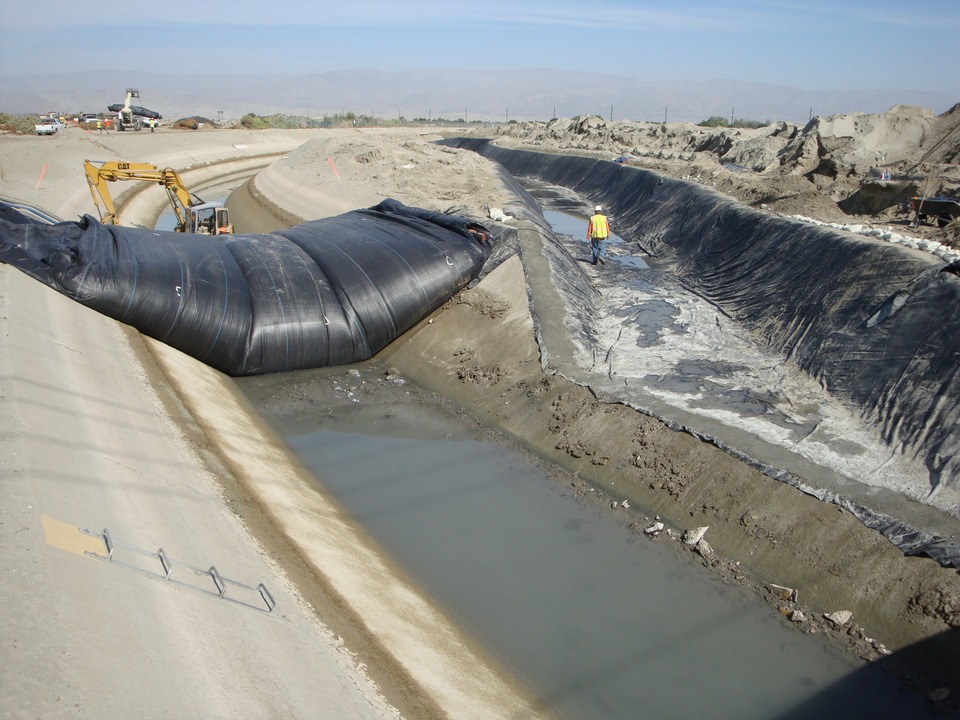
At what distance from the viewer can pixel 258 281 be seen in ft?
40.8

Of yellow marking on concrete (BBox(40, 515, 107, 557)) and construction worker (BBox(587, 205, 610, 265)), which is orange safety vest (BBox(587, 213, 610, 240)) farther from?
yellow marking on concrete (BBox(40, 515, 107, 557))

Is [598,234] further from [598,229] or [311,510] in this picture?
[311,510]

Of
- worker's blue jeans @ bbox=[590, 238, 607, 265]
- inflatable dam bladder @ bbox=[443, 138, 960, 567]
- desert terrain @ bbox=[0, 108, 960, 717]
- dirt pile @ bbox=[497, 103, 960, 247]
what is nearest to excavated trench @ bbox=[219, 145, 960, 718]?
desert terrain @ bbox=[0, 108, 960, 717]

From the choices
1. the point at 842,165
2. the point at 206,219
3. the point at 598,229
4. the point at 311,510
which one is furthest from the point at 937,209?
the point at 206,219

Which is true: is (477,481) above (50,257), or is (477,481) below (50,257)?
below

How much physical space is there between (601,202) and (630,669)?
2590cm

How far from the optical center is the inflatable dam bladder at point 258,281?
11.3 metres

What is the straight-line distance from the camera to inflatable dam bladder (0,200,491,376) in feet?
37.0

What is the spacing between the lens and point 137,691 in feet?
14.2

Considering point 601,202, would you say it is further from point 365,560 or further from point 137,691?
point 137,691

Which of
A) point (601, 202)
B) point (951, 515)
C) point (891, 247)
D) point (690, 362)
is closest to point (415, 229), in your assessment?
point (690, 362)

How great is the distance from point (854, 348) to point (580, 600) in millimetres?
5952

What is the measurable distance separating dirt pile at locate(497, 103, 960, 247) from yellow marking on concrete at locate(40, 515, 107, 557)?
13690mm

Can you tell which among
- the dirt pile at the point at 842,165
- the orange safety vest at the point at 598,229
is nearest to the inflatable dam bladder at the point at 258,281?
the orange safety vest at the point at 598,229
